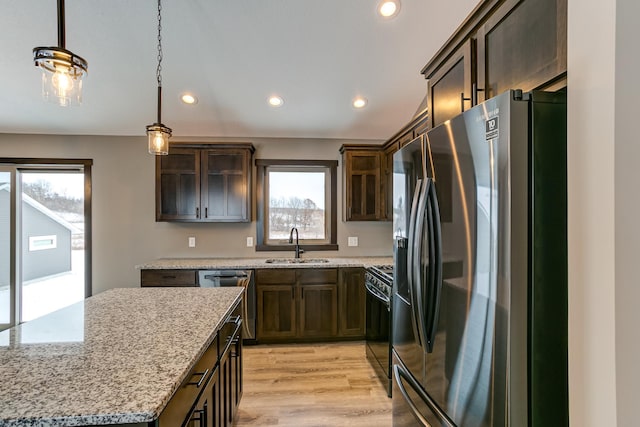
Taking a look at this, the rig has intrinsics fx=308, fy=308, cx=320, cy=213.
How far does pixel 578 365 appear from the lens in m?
0.87

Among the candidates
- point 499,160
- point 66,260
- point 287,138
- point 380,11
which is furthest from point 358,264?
point 66,260

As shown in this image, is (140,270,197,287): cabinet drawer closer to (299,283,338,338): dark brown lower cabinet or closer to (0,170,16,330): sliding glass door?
(299,283,338,338): dark brown lower cabinet

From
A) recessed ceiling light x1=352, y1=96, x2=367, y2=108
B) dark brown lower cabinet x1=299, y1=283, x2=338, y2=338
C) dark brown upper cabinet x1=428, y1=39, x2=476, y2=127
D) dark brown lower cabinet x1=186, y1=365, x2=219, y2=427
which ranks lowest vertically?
dark brown lower cabinet x1=299, y1=283, x2=338, y2=338

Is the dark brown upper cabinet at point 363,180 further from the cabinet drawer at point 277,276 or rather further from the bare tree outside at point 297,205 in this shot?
the cabinet drawer at point 277,276

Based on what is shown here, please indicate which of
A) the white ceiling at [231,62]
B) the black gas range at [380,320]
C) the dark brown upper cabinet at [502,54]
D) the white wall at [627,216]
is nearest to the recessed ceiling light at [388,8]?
the white ceiling at [231,62]

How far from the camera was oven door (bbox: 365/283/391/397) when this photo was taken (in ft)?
8.20

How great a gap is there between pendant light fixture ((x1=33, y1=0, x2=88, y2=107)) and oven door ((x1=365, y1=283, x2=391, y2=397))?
93.0 inches

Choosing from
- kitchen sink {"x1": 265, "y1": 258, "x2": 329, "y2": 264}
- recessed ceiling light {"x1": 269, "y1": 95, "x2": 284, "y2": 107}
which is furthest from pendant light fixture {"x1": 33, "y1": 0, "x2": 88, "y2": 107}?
kitchen sink {"x1": 265, "y1": 258, "x2": 329, "y2": 264}

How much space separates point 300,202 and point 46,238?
11.1 ft

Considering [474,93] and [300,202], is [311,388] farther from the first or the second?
[474,93]

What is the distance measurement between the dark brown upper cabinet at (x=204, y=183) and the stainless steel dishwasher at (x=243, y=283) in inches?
25.3

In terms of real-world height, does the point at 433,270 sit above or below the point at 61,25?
below

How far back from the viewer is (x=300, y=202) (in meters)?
4.17

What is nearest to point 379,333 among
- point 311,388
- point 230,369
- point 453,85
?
point 311,388
